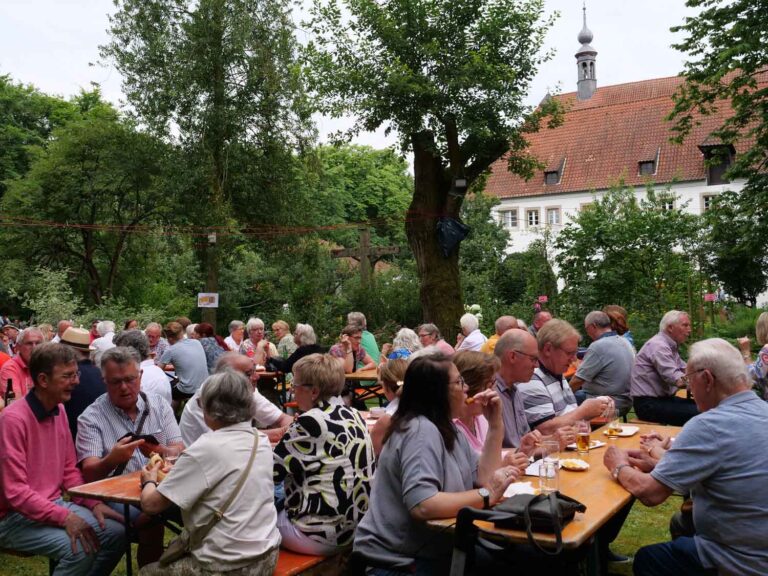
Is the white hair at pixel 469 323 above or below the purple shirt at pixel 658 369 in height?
above

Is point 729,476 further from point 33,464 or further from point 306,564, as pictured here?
point 33,464

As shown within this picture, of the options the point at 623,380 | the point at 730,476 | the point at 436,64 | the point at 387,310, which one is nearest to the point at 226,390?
the point at 730,476

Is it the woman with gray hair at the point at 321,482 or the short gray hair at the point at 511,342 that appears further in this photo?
the short gray hair at the point at 511,342

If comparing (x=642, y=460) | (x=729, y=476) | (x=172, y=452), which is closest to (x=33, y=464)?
(x=172, y=452)

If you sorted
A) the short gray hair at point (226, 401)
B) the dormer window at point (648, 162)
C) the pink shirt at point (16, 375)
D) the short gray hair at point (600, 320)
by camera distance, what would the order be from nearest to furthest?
the short gray hair at point (226, 401) → the pink shirt at point (16, 375) → the short gray hair at point (600, 320) → the dormer window at point (648, 162)

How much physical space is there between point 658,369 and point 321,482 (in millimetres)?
4266

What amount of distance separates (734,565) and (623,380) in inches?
163

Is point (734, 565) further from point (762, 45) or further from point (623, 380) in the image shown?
point (762, 45)

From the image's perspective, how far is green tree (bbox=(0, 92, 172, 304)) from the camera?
1044 inches

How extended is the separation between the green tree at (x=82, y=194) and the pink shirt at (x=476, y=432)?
23.1 m

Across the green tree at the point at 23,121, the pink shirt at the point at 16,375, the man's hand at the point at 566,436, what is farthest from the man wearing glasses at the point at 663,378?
the green tree at the point at 23,121

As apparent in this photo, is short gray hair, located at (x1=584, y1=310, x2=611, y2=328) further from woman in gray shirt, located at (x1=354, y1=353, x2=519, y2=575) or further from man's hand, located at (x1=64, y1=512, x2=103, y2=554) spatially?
man's hand, located at (x1=64, y1=512, x2=103, y2=554)

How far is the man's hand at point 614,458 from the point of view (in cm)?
374

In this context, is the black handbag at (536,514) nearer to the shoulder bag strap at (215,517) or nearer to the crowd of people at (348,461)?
the crowd of people at (348,461)
